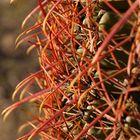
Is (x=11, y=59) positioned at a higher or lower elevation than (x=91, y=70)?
lower

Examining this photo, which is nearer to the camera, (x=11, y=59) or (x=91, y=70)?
(x=91, y=70)

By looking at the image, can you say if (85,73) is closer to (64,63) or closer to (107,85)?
(107,85)

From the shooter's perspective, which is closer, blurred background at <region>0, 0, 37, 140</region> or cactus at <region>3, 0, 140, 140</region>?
cactus at <region>3, 0, 140, 140</region>

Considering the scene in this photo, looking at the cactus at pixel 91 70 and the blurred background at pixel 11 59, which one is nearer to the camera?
the cactus at pixel 91 70

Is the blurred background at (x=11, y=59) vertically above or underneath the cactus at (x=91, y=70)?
underneath

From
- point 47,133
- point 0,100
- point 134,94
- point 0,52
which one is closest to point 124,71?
point 134,94
